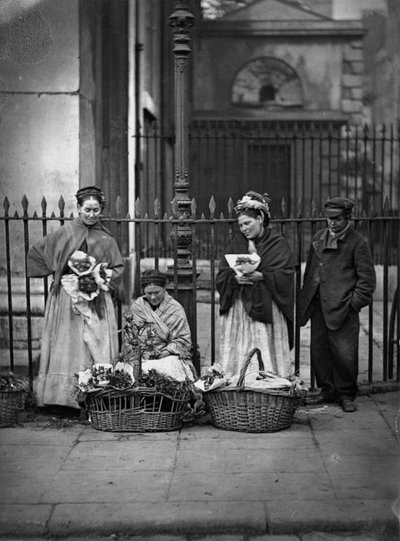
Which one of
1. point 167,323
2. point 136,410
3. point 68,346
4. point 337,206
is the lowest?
point 136,410

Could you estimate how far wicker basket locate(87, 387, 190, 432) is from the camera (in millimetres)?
6895

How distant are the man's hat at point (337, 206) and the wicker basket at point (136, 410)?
1.90 meters

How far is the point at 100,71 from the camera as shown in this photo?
43.6ft

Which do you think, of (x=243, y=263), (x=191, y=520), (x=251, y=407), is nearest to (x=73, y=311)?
(x=243, y=263)

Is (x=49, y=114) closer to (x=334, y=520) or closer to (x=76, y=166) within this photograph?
(x=76, y=166)

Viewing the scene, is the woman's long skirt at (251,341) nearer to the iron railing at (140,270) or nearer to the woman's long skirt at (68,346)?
the iron railing at (140,270)

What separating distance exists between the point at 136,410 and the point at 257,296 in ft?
4.22

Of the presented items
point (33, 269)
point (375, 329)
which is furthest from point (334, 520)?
point (375, 329)

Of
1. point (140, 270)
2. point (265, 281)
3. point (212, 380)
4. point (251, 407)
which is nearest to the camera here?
point (251, 407)

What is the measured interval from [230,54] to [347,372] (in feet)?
57.0

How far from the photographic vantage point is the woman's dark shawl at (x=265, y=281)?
7.33 metres

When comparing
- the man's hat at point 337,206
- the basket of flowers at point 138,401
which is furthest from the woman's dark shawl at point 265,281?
the basket of flowers at point 138,401

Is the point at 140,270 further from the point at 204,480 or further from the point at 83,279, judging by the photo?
the point at 204,480

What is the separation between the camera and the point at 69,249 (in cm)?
740
